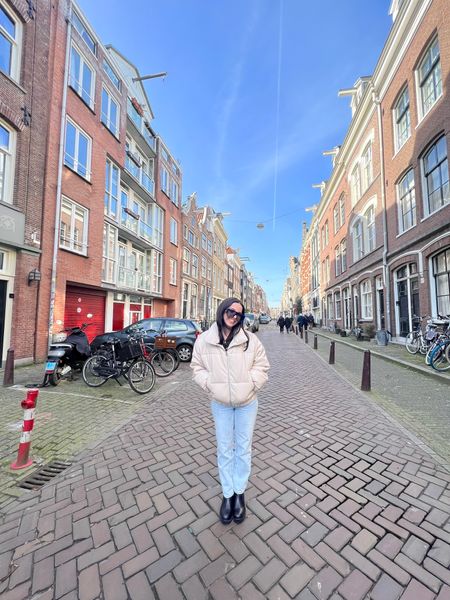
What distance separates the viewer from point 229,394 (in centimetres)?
234

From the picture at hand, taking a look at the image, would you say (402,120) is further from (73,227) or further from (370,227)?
(73,227)

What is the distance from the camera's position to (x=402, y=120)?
1353cm

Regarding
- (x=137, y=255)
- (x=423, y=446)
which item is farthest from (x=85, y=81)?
(x=423, y=446)

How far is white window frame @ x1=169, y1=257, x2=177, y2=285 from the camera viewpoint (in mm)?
21328

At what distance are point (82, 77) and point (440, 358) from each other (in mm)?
16979

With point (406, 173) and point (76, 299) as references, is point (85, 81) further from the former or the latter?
point (406, 173)

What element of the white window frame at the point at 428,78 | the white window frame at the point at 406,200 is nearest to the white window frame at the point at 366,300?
the white window frame at the point at 406,200

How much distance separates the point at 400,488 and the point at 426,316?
33.1 feet

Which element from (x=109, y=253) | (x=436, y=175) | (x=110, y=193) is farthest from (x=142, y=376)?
(x=436, y=175)

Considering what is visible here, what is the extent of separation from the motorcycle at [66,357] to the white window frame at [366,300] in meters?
16.0

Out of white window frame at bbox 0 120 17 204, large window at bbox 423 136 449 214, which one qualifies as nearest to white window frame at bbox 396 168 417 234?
large window at bbox 423 136 449 214

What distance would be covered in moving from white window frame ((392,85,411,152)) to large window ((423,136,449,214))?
2175 millimetres

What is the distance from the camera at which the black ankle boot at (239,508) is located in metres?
2.30

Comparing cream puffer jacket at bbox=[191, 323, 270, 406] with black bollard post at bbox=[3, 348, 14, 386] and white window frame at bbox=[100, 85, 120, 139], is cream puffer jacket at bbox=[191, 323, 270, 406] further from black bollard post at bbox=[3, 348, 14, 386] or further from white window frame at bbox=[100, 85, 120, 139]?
white window frame at bbox=[100, 85, 120, 139]
